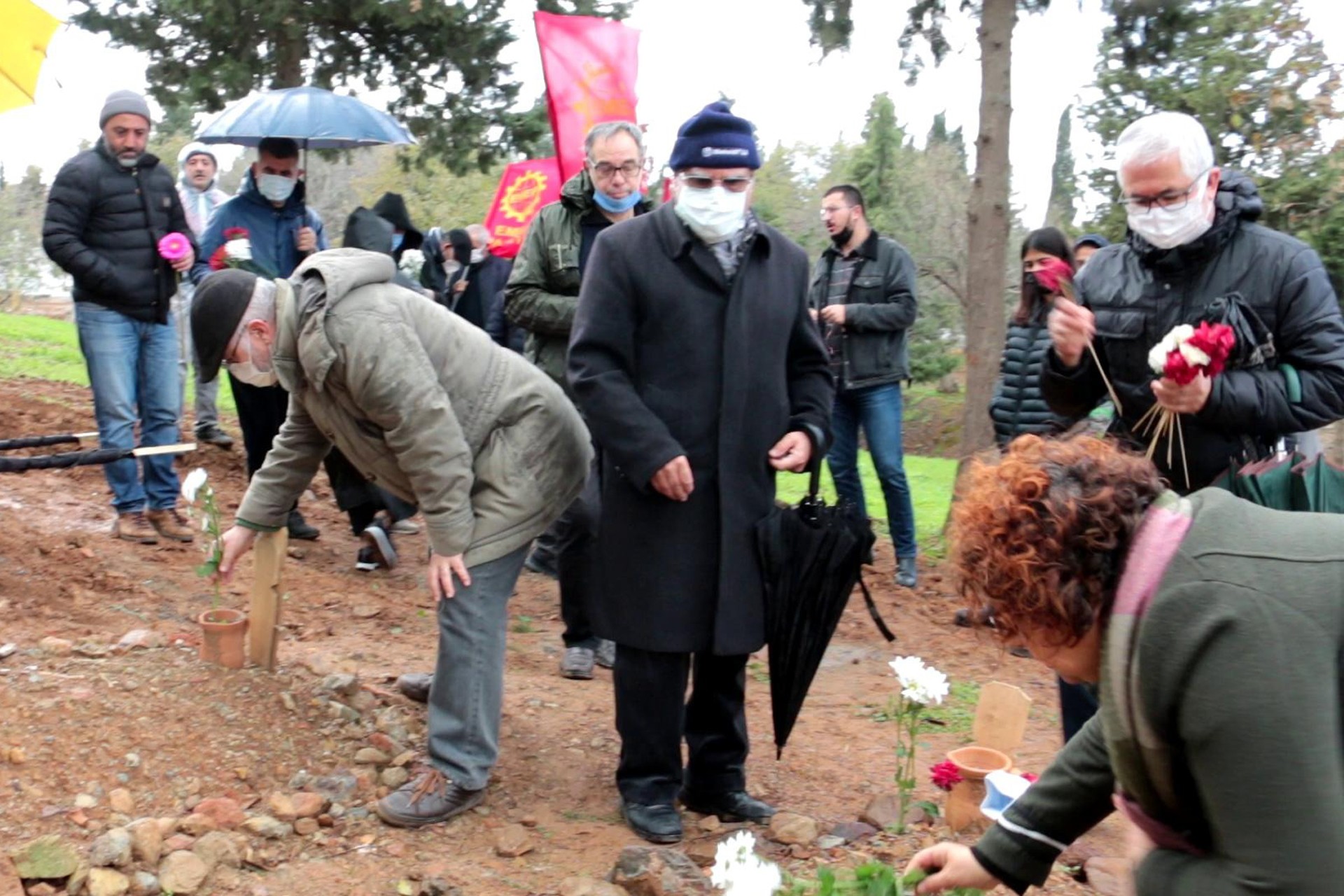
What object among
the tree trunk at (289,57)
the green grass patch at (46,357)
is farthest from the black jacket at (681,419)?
the tree trunk at (289,57)

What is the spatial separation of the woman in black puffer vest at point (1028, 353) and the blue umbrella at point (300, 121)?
375 centimetres

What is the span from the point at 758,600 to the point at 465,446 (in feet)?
3.06

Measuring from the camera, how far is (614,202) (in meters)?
5.39

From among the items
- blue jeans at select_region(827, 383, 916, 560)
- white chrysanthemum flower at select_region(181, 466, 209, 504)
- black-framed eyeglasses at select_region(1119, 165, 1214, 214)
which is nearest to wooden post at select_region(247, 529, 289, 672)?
white chrysanthemum flower at select_region(181, 466, 209, 504)

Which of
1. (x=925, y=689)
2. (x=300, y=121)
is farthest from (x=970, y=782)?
(x=300, y=121)

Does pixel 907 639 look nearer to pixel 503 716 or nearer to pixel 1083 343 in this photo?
pixel 503 716

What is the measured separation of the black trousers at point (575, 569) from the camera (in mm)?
4895

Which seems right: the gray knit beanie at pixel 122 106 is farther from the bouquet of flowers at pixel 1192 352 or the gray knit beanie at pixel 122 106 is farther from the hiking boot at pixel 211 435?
the bouquet of flowers at pixel 1192 352

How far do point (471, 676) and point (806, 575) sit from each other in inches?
38.9

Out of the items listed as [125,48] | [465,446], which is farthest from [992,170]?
[125,48]

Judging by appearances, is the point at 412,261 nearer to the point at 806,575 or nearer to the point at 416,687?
the point at 416,687

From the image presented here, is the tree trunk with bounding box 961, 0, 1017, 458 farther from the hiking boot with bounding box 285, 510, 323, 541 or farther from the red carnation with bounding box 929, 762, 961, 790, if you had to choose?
the red carnation with bounding box 929, 762, 961, 790

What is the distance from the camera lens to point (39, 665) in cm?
427

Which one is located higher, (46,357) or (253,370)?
(253,370)
